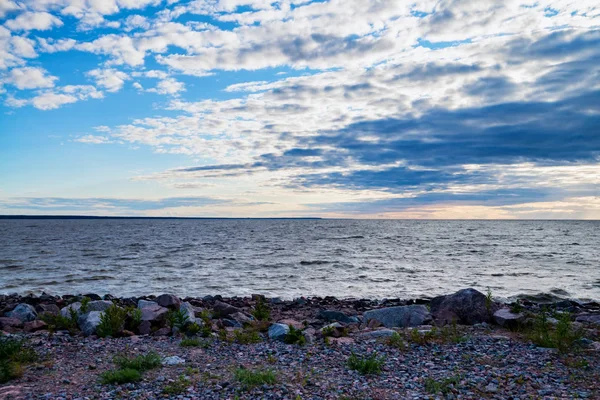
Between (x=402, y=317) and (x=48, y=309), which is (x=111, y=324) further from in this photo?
(x=402, y=317)

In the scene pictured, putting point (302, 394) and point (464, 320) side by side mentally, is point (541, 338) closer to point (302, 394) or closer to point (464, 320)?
point (464, 320)

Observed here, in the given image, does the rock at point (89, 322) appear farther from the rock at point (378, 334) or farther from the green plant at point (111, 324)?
the rock at point (378, 334)

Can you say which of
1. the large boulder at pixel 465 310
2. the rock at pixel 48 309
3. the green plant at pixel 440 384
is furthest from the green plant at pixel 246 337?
the rock at pixel 48 309

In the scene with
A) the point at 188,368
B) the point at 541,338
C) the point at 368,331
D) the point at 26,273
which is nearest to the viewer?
the point at 188,368

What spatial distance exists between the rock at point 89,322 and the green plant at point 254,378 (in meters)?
5.61

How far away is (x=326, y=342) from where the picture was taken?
32.9ft

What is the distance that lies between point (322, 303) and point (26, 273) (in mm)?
22305

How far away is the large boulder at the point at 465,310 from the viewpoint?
12.3m

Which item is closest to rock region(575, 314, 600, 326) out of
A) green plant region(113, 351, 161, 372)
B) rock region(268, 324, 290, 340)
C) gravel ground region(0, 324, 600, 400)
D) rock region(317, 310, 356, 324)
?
gravel ground region(0, 324, 600, 400)

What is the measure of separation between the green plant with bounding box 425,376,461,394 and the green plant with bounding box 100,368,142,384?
190 inches

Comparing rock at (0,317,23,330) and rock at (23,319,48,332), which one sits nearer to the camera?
rock at (23,319,48,332)

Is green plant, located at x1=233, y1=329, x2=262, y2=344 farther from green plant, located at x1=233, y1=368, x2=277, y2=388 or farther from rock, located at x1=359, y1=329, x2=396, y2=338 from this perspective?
green plant, located at x1=233, y1=368, x2=277, y2=388

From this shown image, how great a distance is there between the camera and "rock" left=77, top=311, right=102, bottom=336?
1130cm

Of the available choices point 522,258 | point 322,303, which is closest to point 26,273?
point 322,303
